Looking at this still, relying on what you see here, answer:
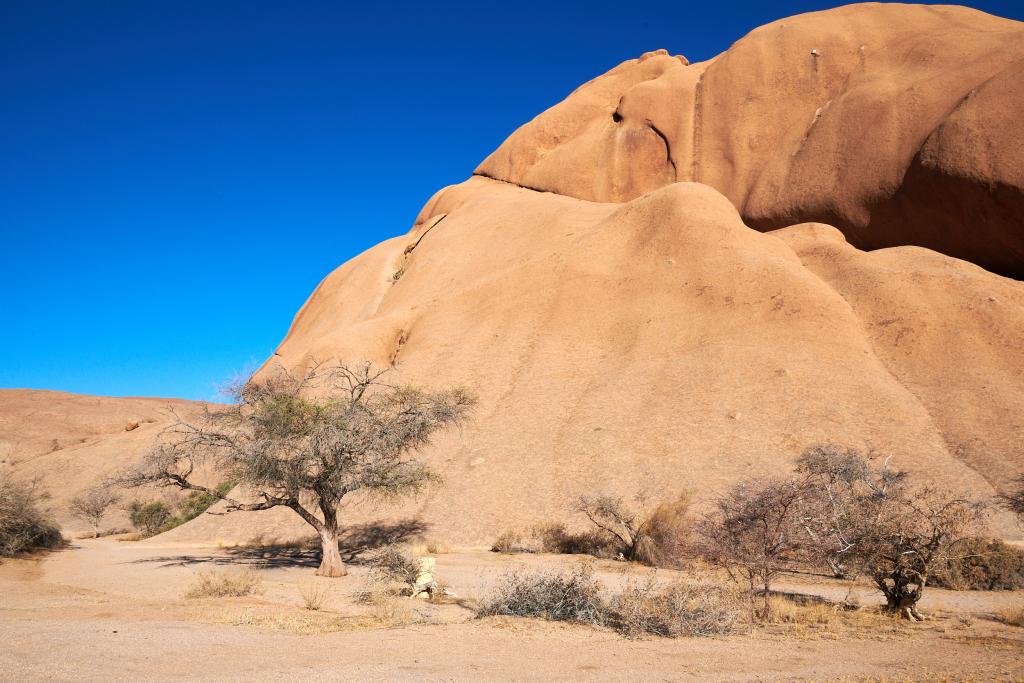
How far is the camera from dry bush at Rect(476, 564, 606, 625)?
1120cm

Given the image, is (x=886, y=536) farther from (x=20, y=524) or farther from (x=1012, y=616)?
(x=20, y=524)

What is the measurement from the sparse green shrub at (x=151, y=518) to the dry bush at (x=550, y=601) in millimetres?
31719

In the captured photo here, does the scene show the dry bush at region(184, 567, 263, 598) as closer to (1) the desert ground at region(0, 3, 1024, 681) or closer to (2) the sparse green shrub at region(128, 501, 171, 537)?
(1) the desert ground at region(0, 3, 1024, 681)

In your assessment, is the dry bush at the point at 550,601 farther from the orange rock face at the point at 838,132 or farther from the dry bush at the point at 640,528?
the orange rock face at the point at 838,132

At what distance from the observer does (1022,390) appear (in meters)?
26.6

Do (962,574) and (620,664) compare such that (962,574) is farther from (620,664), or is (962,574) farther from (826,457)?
(620,664)

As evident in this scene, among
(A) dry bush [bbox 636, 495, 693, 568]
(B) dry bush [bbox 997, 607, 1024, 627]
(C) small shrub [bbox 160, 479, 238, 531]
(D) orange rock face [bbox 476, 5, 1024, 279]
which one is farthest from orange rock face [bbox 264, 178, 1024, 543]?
(B) dry bush [bbox 997, 607, 1024, 627]

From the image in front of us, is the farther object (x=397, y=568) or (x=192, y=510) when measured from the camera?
(x=192, y=510)

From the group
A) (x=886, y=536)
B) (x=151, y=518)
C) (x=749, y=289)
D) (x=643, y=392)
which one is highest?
(x=749, y=289)

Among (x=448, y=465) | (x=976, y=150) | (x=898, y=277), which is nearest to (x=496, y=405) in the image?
(x=448, y=465)

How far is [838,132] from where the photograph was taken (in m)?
42.4

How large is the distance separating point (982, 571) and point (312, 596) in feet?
46.9

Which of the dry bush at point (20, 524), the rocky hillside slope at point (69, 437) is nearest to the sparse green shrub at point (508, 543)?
the dry bush at point (20, 524)

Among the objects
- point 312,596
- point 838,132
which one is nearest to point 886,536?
point 312,596
